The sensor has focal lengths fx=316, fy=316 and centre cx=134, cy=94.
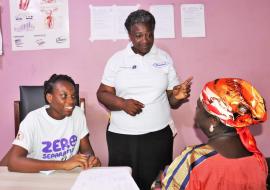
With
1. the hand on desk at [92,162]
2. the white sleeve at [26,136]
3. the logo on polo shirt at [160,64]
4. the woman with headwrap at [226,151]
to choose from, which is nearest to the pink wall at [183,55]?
the logo on polo shirt at [160,64]

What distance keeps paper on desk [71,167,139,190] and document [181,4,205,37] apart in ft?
5.24

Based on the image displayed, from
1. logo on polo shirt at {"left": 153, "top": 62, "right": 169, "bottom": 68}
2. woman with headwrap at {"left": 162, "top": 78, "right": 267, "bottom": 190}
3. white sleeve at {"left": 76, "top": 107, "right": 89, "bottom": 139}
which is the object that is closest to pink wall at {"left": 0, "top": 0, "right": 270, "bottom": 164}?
logo on polo shirt at {"left": 153, "top": 62, "right": 169, "bottom": 68}

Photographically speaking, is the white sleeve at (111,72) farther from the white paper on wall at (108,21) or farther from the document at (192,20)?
the document at (192,20)

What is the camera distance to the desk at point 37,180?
1.32 meters

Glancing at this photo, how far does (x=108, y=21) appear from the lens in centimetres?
267

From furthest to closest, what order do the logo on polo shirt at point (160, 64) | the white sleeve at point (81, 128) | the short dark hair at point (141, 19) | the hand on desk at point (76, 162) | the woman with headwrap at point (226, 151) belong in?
the logo on polo shirt at point (160, 64) < the short dark hair at point (141, 19) < the white sleeve at point (81, 128) < the hand on desk at point (76, 162) < the woman with headwrap at point (226, 151)

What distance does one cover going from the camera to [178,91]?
6.70ft

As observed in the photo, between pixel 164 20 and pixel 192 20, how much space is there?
0.78 ft

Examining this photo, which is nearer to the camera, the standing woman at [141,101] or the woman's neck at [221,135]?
the woman's neck at [221,135]

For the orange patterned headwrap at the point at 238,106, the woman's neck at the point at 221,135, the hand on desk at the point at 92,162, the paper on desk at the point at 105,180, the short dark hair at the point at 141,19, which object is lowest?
the paper on desk at the point at 105,180

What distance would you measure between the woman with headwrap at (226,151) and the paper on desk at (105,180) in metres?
0.18

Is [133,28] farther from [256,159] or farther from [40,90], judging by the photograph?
[256,159]

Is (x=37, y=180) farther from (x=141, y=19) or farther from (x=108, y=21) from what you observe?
(x=108, y=21)

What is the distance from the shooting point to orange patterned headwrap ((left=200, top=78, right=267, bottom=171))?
1177 mm
